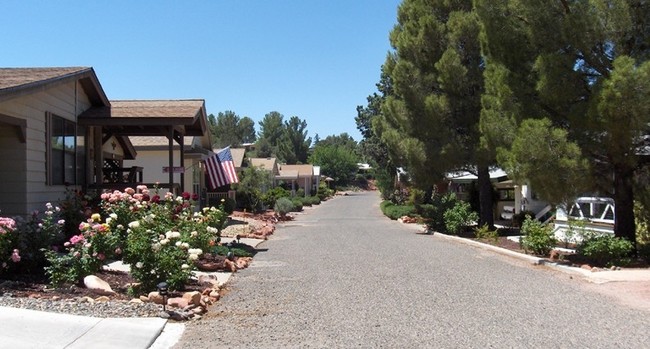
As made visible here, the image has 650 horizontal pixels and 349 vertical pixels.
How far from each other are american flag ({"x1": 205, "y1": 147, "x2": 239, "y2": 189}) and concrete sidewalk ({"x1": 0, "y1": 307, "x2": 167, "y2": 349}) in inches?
773

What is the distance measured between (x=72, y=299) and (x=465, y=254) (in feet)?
35.8

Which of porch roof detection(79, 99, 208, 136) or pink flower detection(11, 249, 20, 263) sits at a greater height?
porch roof detection(79, 99, 208, 136)

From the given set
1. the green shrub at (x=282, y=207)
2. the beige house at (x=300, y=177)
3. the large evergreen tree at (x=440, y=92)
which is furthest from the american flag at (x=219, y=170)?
the beige house at (x=300, y=177)

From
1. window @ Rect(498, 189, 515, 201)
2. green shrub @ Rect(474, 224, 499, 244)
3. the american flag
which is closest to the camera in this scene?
green shrub @ Rect(474, 224, 499, 244)

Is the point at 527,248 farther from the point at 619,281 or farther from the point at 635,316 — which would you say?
the point at 635,316

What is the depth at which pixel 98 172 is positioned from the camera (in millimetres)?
17125

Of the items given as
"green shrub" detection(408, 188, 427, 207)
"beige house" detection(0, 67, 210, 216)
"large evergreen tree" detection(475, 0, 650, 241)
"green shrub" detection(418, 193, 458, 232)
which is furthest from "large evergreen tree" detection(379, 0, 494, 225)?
"green shrub" detection(408, 188, 427, 207)

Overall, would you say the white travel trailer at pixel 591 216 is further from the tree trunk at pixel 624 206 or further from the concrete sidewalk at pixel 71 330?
the concrete sidewalk at pixel 71 330

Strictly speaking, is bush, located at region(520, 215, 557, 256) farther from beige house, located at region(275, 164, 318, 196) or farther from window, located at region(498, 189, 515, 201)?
beige house, located at region(275, 164, 318, 196)

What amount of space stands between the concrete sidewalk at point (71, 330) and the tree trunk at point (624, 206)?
10984 millimetres

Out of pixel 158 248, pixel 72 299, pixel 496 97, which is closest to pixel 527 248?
pixel 496 97

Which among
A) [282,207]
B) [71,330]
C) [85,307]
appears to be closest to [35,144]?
[85,307]

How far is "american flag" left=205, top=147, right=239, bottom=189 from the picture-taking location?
89.5 feet

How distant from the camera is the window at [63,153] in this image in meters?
13.9
